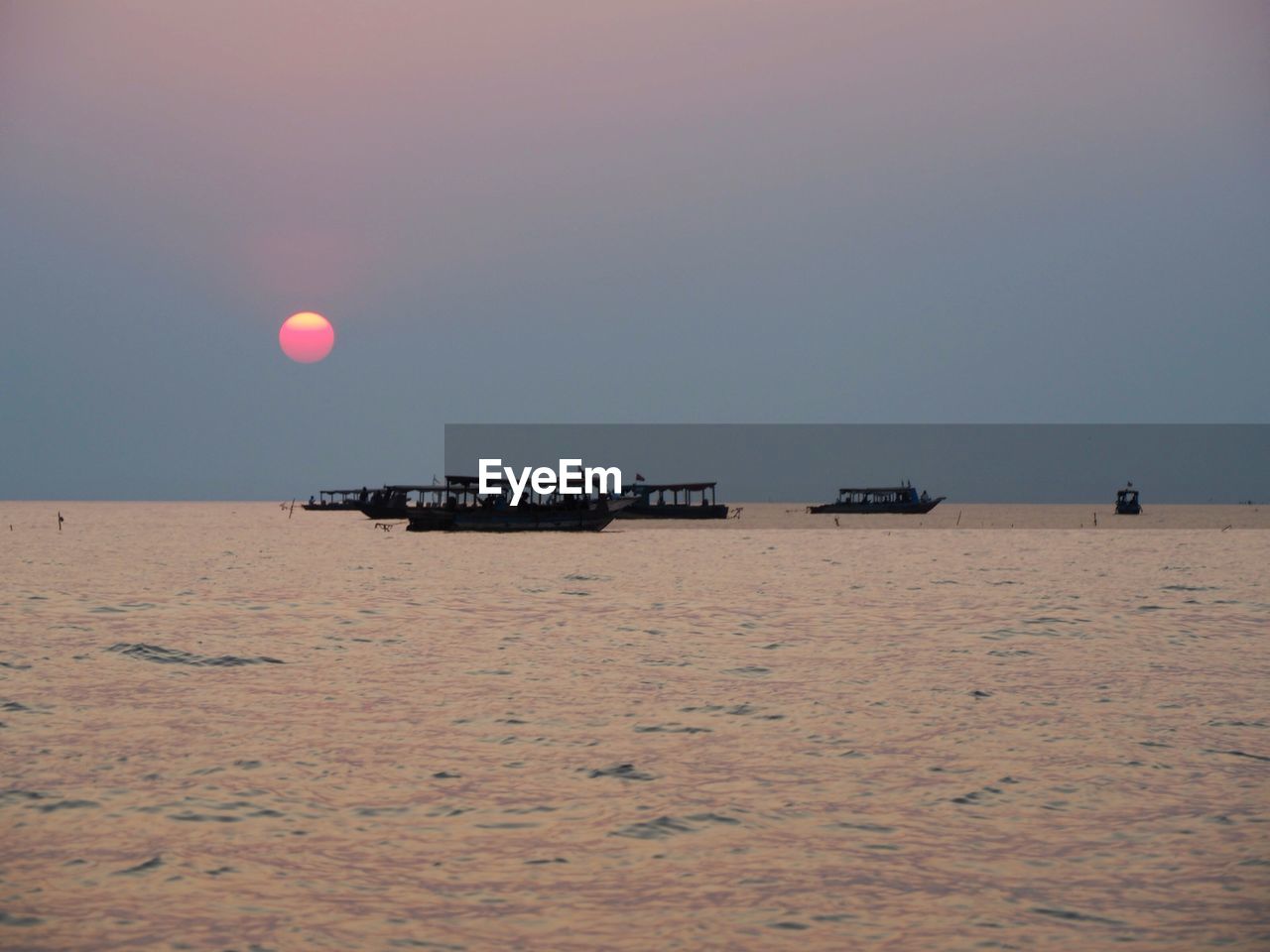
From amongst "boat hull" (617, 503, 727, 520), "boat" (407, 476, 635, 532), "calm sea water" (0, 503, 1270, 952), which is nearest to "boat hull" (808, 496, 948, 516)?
"boat hull" (617, 503, 727, 520)

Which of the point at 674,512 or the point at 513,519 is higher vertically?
the point at 674,512

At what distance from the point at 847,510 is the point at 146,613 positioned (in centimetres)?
11126

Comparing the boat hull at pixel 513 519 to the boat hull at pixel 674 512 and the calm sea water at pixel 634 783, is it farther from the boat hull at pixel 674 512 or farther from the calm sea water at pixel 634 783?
the calm sea water at pixel 634 783

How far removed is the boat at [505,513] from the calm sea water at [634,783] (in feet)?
170

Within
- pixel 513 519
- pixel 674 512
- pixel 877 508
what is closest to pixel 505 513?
pixel 513 519

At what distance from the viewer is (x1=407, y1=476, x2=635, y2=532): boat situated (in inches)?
3095

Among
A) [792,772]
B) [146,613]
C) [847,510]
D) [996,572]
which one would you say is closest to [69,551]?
[146,613]

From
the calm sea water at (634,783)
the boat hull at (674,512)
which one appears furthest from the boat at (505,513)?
the calm sea water at (634,783)

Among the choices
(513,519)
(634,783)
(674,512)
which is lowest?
(634,783)

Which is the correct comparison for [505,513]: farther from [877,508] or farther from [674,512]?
[877,508]

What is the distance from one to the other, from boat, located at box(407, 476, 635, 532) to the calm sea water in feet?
170

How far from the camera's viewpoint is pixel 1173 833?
30.3ft

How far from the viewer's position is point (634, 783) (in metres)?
10.9

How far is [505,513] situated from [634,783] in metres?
68.2
